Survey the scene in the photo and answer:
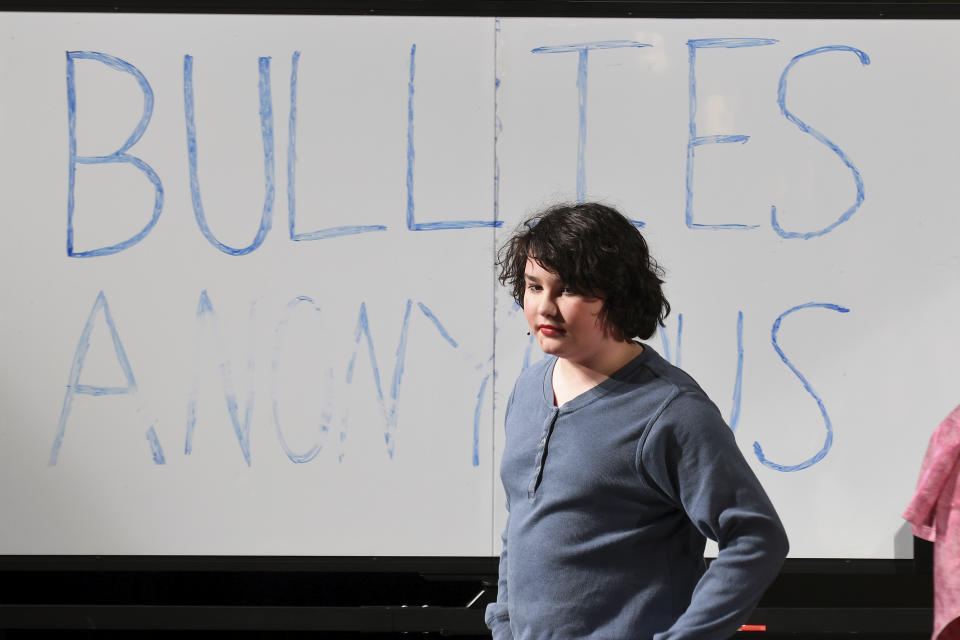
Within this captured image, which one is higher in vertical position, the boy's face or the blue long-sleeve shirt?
the boy's face

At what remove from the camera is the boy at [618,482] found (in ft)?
3.09

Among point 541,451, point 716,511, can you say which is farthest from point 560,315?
point 716,511

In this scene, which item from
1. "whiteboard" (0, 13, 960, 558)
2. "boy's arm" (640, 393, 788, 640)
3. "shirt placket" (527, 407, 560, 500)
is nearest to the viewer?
"boy's arm" (640, 393, 788, 640)

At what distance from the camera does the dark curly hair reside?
3.31 feet

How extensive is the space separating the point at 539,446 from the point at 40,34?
52.9 inches

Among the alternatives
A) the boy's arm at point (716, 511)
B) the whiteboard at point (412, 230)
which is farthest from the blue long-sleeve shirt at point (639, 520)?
the whiteboard at point (412, 230)

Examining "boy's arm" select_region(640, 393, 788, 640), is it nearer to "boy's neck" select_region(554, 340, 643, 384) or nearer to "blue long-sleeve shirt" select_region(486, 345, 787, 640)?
"blue long-sleeve shirt" select_region(486, 345, 787, 640)

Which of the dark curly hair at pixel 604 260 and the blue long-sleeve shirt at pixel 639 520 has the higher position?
the dark curly hair at pixel 604 260

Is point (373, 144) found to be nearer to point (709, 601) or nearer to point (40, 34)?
point (40, 34)

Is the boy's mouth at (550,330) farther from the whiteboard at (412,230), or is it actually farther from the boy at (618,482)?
the whiteboard at (412,230)

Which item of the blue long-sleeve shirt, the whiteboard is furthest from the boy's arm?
the whiteboard

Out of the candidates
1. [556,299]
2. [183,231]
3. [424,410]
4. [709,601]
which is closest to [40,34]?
[183,231]

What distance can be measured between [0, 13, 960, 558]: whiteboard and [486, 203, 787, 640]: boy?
0.71 metres

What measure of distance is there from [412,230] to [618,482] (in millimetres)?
896
